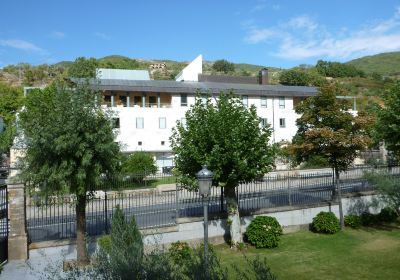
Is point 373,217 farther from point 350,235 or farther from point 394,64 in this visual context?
point 394,64

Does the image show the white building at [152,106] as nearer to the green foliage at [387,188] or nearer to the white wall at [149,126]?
the white wall at [149,126]

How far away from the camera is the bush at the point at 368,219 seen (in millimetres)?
21584

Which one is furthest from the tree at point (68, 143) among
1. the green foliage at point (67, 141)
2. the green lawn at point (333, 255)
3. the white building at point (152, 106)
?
the white building at point (152, 106)

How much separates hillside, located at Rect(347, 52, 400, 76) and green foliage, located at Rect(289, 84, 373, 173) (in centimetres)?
14370

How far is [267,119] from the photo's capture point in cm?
5016

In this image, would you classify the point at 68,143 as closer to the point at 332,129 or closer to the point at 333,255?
the point at 333,255

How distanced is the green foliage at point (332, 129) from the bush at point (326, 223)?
240 cm

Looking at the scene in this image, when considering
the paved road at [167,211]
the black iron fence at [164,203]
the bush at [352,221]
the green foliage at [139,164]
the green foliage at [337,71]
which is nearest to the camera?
the black iron fence at [164,203]

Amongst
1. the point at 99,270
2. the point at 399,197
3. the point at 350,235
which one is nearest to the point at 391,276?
the point at 350,235

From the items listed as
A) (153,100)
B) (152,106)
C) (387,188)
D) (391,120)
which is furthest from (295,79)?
(387,188)

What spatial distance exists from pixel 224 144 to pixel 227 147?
222 mm

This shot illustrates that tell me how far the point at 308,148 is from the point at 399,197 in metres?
4.95

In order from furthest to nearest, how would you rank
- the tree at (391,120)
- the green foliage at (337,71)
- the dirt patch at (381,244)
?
the green foliage at (337,71)
the tree at (391,120)
the dirt patch at (381,244)

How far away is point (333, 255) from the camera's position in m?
16.5
